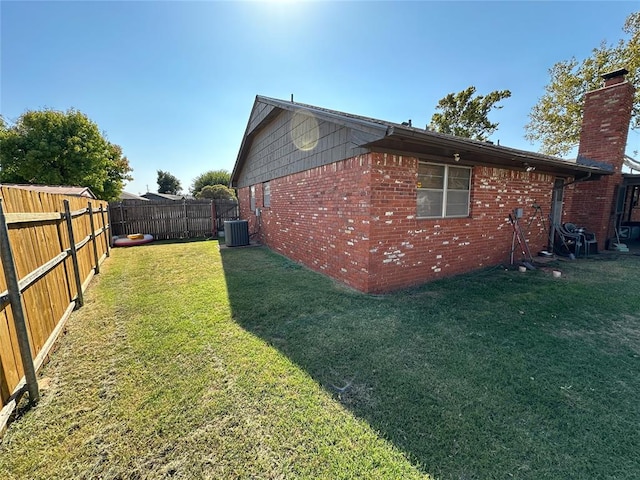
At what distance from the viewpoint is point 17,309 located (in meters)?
2.27

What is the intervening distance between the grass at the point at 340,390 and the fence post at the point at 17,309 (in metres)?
0.20

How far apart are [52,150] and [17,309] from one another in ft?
71.6

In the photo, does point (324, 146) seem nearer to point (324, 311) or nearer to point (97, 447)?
point (324, 311)

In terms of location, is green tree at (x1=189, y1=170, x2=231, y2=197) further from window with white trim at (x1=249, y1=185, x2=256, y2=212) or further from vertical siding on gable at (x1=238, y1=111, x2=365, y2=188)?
vertical siding on gable at (x1=238, y1=111, x2=365, y2=188)

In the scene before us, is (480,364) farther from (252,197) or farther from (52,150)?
(52,150)

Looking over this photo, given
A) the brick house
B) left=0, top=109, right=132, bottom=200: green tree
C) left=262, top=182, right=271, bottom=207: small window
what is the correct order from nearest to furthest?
the brick house
left=262, top=182, right=271, bottom=207: small window
left=0, top=109, right=132, bottom=200: green tree

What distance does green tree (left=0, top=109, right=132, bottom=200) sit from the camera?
16859mm

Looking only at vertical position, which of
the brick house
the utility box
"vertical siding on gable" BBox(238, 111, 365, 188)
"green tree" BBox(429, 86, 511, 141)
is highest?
"green tree" BBox(429, 86, 511, 141)

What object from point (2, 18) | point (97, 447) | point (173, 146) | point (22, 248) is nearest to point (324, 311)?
point (97, 447)

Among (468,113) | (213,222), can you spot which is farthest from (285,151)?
(468,113)

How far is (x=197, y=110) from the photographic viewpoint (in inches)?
412

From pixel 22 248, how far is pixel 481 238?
766 cm

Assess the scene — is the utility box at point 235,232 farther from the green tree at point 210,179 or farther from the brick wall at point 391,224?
the green tree at point 210,179

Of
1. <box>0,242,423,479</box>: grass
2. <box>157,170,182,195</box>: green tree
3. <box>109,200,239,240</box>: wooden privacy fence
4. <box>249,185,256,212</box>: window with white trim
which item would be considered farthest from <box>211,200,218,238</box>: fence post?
<box>157,170,182,195</box>: green tree
